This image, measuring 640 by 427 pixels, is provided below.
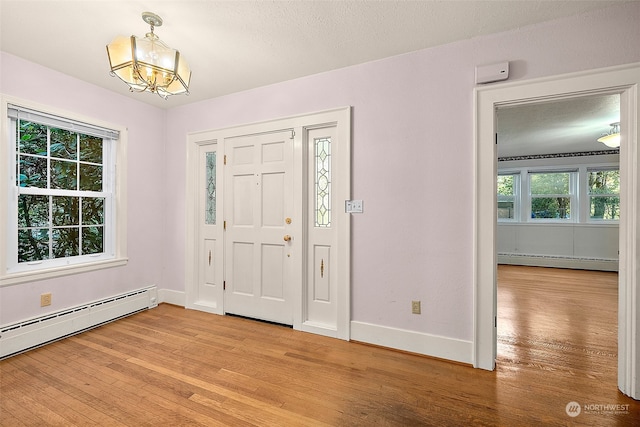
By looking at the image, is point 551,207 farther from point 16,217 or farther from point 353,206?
point 16,217

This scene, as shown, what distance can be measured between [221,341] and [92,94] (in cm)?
292

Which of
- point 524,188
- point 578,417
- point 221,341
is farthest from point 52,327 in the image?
point 524,188

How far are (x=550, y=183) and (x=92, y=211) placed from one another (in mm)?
8778

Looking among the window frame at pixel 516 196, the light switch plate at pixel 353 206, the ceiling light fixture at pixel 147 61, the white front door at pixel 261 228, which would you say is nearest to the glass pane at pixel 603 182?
the window frame at pixel 516 196

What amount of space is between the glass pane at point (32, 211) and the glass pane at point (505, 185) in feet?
27.7

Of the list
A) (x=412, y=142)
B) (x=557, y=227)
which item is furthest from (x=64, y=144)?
(x=557, y=227)

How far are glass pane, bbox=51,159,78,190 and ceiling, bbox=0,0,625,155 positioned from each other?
90 centimetres

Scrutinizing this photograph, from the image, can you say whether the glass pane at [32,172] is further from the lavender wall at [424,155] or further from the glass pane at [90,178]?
the lavender wall at [424,155]

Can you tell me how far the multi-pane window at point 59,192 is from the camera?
2.67 m

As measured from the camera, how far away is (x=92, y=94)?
3.09 meters

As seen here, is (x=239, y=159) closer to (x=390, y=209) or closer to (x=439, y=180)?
(x=390, y=209)

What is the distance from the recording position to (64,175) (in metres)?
2.97

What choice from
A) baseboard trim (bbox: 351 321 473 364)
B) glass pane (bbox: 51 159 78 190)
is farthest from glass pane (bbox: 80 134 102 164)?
baseboard trim (bbox: 351 321 473 364)

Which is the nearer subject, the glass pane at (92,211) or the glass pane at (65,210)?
the glass pane at (65,210)
